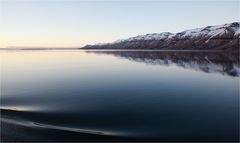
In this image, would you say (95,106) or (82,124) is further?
(95,106)

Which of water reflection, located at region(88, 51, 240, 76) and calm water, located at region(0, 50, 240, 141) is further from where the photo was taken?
water reflection, located at region(88, 51, 240, 76)

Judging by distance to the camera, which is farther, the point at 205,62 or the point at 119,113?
the point at 205,62

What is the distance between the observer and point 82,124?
594 inches

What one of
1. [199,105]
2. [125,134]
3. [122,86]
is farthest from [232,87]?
[125,134]

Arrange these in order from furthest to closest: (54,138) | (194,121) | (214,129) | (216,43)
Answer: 1. (216,43)
2. (194,121)
3. (214,129)
4. (54,138)

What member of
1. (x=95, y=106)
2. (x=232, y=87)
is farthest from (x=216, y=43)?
(x=95, y=106)

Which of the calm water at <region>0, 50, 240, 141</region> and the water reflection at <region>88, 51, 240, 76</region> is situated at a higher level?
the calm water at <region>0, 50, 240, 141</region>

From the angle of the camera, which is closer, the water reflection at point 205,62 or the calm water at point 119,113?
the calm water at point 119,113

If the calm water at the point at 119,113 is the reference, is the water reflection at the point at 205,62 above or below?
below

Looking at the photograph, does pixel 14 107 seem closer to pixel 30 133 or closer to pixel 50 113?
pixel 50 113

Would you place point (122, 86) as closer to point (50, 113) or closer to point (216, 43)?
point (50, 113)

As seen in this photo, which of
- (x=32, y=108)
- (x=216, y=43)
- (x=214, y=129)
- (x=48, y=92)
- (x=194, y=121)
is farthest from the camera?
(x=216, y=43)

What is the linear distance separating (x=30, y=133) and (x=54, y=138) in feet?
5.04

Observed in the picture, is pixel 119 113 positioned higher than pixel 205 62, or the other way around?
pixel 119 113
